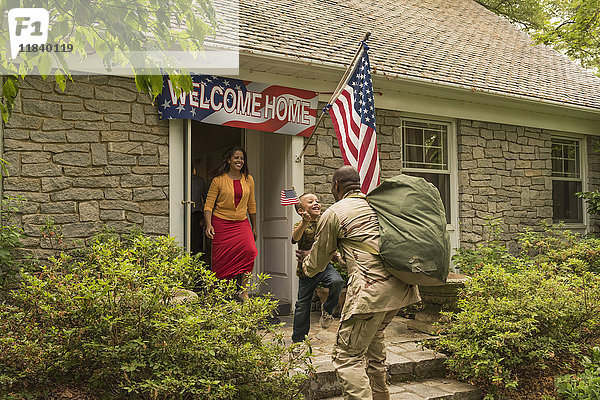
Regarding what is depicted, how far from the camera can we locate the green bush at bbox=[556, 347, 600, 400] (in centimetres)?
385

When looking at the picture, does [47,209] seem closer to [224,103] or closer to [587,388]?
[224,103]

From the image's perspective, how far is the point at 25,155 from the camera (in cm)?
521

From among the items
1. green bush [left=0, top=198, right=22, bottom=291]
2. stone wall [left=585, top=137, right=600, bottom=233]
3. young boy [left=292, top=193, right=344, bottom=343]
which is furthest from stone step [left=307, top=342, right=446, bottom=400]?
stone wall [left=585, top=137, right=600, bottom=233]

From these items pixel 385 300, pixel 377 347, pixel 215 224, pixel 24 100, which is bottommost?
pixel 377 347

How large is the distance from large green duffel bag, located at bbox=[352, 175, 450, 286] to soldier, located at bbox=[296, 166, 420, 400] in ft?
0.22

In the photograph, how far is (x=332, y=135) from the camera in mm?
7090

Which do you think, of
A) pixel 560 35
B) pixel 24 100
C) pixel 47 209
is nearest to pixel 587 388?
pixel 47 209

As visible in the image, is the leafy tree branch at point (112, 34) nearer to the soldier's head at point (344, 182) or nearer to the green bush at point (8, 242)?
the soldier's head at point (344, 182)

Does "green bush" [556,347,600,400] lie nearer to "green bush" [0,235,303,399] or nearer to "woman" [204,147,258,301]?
"green bush" [0,235,303,399]

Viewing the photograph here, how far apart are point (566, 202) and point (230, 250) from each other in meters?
6.89

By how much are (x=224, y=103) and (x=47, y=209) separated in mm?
2255

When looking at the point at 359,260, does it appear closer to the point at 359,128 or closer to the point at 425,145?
the point at 359,128
